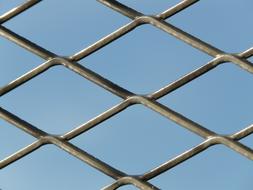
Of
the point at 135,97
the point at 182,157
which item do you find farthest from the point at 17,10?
the point at 182,157

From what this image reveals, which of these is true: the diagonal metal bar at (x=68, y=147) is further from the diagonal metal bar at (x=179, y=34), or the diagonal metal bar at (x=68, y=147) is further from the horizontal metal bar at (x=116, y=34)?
the diagonal metal bar at (x=179, y=34)

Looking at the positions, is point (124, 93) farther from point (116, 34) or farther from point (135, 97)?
point (116, 34)

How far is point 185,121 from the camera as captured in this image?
1.87 meters

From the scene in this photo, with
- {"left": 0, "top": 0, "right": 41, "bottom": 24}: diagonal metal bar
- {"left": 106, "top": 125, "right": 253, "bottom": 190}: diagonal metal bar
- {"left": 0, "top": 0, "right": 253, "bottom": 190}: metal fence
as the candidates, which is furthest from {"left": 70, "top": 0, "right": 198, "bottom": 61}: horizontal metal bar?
{"left": 106, "top": 125, "right": 253, "bottom": 190}: diagonal metal bar

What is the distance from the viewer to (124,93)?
1936 millimetres

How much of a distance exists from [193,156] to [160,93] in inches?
6.4

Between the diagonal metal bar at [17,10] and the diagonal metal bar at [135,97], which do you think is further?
the diagonal metal bar at [17,10]

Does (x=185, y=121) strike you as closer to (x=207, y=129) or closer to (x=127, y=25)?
(x=207, y=129)

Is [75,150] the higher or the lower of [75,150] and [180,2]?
the lower

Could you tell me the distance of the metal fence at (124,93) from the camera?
1.84 m

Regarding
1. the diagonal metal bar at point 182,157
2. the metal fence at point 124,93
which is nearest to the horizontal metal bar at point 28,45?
the metal fence at point 124,93

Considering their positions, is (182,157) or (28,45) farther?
(28,45)

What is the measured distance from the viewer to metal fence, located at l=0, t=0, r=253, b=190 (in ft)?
6.04

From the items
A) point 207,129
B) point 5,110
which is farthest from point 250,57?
point 5,110
